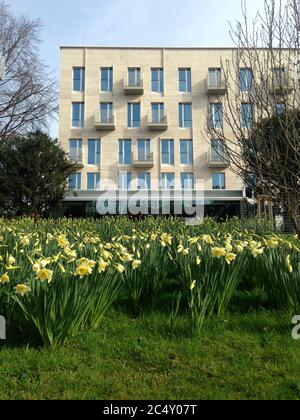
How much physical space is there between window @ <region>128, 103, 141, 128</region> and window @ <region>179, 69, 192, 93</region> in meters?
4.29

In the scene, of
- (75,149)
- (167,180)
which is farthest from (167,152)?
(75,149)

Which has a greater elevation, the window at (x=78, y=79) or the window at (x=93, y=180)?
the window at (x=78, y=79)

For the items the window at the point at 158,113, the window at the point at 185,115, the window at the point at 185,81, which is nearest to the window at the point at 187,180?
the window at the point at 185,115

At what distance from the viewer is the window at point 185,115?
33.0m

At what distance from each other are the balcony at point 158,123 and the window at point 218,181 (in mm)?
6276

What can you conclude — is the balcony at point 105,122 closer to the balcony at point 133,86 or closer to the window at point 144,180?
the balcony at point 133,86

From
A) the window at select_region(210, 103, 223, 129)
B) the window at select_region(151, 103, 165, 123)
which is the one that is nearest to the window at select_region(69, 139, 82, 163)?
the window at select_region(151, 103, 165, 123)

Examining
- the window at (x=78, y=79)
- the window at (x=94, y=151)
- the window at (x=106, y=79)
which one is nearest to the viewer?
the window at (x=94, y=151)

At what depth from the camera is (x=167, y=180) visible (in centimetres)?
3203

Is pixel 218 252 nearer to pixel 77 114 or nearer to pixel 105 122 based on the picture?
pixel 105 122

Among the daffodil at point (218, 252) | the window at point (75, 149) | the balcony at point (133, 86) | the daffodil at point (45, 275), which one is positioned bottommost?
the daffodil at point (45, 275)

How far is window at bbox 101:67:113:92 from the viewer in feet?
109

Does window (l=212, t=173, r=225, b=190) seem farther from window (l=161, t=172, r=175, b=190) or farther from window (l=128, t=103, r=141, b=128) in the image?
window (l=128, t=103, r=141, b=128)
